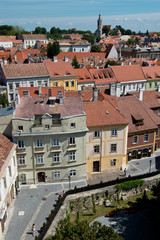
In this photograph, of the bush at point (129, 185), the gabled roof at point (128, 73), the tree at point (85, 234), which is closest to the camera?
the tree at point (85, 234)

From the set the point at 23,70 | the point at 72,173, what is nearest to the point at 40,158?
the point at 72,173

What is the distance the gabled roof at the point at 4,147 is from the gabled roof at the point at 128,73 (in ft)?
164

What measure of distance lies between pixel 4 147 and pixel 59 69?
1759 inches

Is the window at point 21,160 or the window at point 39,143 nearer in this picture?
the window at point 39,143

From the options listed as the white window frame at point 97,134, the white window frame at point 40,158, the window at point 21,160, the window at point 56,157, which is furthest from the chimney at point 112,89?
the window at point 21,160

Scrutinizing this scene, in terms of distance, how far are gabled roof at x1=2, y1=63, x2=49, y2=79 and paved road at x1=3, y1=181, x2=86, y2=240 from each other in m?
36.9

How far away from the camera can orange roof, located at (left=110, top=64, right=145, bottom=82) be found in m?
80.4

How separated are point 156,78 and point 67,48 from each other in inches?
3277

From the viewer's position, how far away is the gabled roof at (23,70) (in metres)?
67.8

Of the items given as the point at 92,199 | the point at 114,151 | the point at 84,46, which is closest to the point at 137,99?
the point at 114,151

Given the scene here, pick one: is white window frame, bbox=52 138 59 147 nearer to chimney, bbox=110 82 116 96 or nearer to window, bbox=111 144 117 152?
window, bbox=111 144 117 152

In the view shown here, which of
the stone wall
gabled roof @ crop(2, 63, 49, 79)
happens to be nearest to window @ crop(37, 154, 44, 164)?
the stone wall

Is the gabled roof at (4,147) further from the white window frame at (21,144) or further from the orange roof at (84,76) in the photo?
the orange roof at (84,76)

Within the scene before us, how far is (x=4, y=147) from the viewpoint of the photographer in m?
34.3
